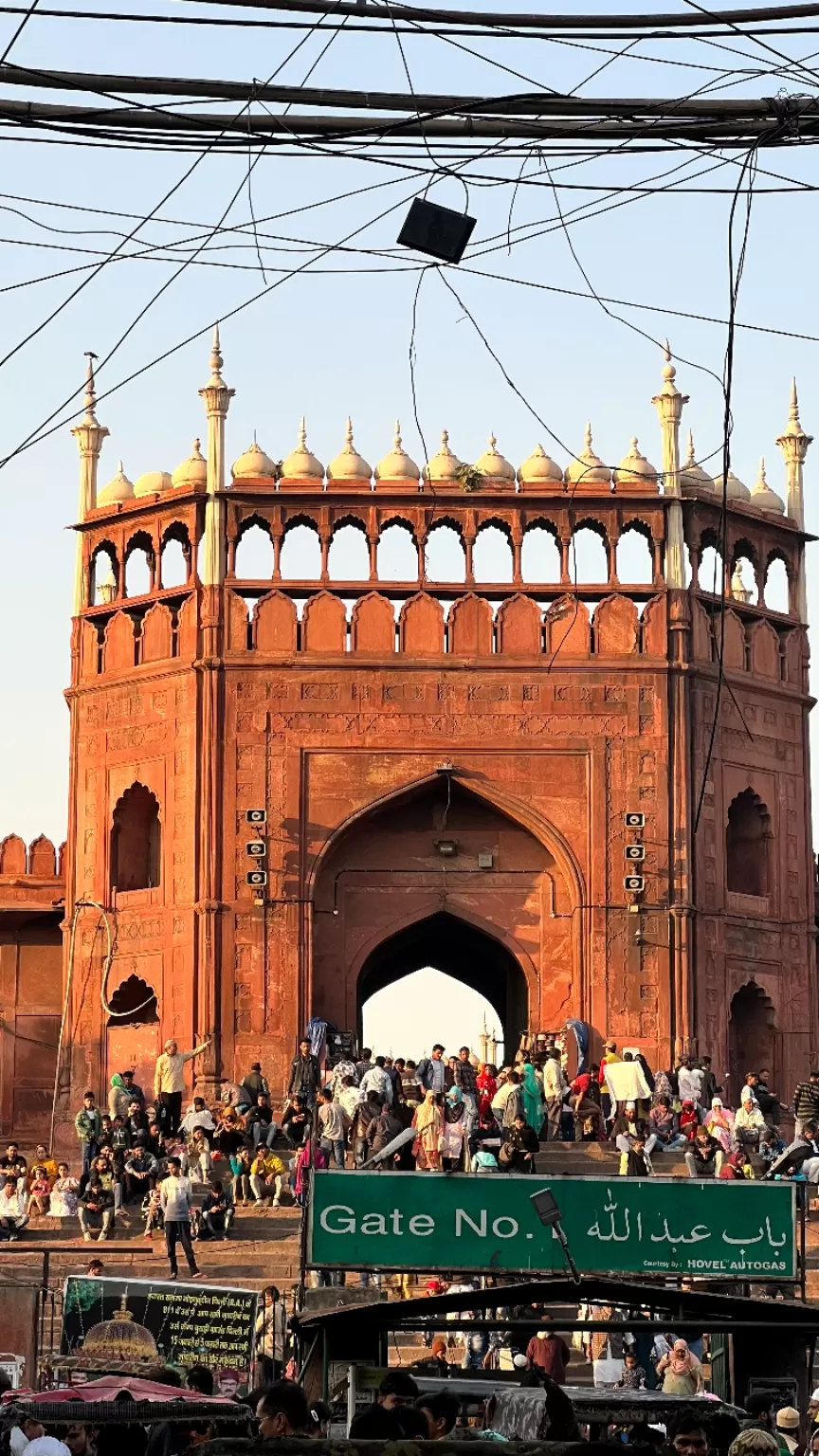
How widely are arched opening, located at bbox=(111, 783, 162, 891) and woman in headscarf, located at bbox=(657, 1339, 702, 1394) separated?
44.9ft

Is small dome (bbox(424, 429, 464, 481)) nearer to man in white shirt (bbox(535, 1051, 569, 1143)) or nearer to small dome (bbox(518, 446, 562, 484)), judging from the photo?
small dome (bbox(518, 446, 562, 484))

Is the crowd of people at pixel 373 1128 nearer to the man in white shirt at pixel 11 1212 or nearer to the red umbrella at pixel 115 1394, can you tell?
the man in white shirt at pixel 11 1212

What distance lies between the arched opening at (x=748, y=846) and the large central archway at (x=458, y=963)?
231cm

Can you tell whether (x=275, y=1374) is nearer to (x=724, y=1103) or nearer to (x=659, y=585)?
(x=724, y=1103)

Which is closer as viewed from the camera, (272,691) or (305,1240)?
(305,1240)

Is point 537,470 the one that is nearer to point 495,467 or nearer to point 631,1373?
point 495,467

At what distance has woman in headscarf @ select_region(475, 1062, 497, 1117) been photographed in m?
22.0

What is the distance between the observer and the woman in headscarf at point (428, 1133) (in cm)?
2012

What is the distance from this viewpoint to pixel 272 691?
2553 cm

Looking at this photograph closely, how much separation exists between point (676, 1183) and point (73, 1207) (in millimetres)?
12782

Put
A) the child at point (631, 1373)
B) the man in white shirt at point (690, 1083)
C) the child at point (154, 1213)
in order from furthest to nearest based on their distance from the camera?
1. the man in white shirt at point (690, 1083)
2. the child at point (154, 1213)
3. the child at point (631, 1373)

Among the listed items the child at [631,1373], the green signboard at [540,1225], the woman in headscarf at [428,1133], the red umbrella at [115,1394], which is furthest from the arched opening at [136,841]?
the green signboard at [540,1225]

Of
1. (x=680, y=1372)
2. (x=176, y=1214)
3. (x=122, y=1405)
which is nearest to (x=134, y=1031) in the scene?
(x=176, y=1214)

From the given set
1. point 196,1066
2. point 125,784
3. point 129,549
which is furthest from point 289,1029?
point 129,549
